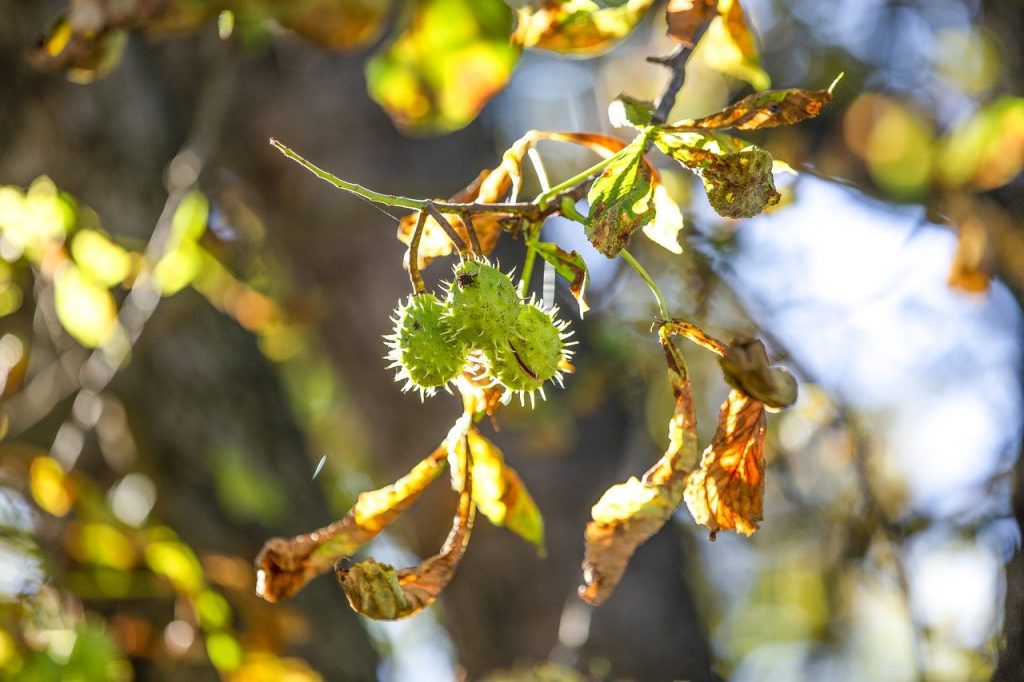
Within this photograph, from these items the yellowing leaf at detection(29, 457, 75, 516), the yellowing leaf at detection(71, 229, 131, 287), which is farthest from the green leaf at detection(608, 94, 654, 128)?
the yellowing leaf at detection(29, 457, 75, 516)

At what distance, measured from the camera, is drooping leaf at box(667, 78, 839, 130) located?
3.31 feet

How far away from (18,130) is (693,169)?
2428mm

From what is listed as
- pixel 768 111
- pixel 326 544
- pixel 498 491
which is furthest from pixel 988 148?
pixel 326 544

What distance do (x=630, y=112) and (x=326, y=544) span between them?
68cm

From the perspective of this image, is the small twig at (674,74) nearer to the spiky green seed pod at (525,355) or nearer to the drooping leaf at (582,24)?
the drooping leaf at (582,24)

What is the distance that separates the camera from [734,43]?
132 cm

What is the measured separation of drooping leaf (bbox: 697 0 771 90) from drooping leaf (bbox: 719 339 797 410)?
20.3 inches

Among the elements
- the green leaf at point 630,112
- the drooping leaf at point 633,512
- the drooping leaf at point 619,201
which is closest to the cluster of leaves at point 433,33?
the green leaf at point 630,112

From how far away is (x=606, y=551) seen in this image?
1.07 meters

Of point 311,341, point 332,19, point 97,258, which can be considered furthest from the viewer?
point 311,341

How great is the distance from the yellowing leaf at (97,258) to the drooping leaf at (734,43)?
63.1 inches

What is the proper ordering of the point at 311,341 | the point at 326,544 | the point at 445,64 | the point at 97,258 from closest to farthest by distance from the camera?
the point at 326,544, the point at 445,64, the point at 97,258, the point at 311,341

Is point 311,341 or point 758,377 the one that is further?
point 311,341

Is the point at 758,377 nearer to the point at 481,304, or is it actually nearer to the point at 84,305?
the point at 481,304
